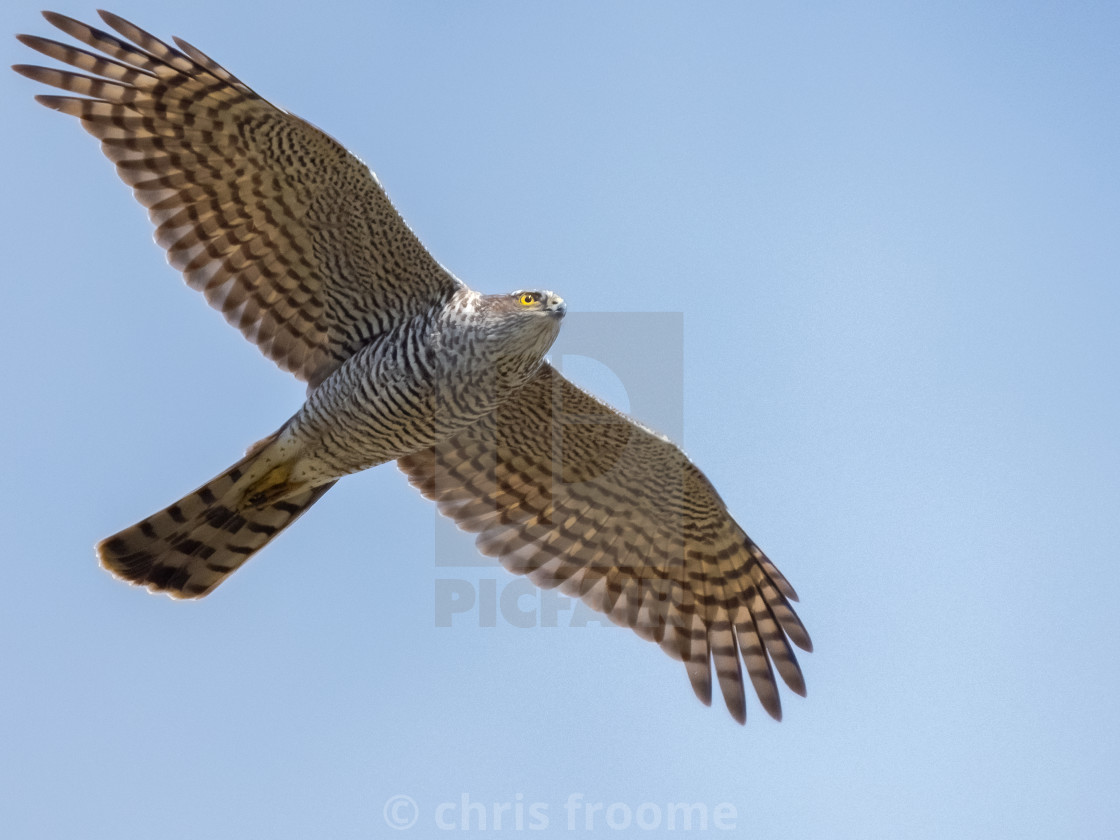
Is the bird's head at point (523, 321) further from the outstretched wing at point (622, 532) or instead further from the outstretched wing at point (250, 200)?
the outstretched wing at point (622, 532)

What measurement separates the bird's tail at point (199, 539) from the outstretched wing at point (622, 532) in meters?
1.57

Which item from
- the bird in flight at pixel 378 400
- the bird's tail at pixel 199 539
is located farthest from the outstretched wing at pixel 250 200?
the bird's tail at pixel 199 539

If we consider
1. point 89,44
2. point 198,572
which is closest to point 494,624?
point 198,572

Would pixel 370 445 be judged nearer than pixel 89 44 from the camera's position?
No

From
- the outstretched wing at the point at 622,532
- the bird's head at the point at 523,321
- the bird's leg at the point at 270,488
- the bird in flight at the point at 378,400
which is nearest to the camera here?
the bird's head at the point at 523,321

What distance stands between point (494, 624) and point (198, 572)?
8.20 ft

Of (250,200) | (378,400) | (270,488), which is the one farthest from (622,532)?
(250,200)

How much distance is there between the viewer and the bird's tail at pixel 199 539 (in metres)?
9.21

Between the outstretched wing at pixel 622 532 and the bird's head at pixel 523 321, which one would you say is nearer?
the bird's head at pixel 523 321

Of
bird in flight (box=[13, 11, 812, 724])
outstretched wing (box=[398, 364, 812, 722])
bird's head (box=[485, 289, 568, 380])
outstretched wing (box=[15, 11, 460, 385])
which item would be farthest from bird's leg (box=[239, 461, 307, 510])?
bird's head (box=[485, 289, 568, 380])

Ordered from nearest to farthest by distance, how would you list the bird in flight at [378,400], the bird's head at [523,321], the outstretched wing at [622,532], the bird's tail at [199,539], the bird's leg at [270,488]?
the bird's head at [523,321] < the bird in flight at [378,400] < the bird's tail at [199,539] < the bird's leg at [270,488] < the outstretched wing at [622,532]

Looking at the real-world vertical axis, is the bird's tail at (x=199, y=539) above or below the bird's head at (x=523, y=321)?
below

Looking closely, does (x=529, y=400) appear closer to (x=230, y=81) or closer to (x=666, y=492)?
(x=666, y=492)

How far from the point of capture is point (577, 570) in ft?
34.8
